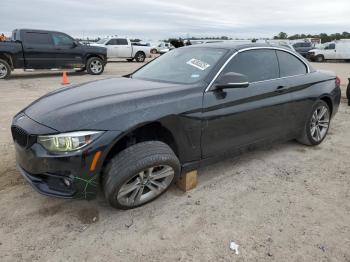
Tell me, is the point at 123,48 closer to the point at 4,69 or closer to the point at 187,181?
the point at 4,69

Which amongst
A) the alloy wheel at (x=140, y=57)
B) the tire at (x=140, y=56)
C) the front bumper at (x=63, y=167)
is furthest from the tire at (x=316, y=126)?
the alloy wheel at (x=140, y=57)

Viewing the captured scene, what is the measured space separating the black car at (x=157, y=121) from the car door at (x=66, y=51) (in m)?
9.96

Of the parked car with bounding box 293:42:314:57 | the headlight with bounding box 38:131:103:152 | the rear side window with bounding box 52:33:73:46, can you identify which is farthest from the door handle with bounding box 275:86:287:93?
the parked car with bounding box 293:42:314:57

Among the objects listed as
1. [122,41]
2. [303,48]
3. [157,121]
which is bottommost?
[157,121]

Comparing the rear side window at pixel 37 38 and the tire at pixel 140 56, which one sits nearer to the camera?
the rear side window at pixel 37 38

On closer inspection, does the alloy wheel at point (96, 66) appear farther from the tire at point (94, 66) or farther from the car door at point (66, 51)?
the car door at point (66, 51)

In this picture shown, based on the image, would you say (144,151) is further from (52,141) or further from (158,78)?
(158,78)

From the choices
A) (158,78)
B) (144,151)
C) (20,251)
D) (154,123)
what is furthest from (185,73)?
(20,251)

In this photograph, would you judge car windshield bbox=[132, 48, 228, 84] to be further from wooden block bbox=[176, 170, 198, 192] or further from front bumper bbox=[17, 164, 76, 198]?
front bumper bbox=[17, 164, 76, 198]

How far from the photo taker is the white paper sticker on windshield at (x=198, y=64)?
11.9ft

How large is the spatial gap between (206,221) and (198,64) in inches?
69.0

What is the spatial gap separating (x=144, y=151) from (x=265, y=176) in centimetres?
172

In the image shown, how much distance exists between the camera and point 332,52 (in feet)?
85.6

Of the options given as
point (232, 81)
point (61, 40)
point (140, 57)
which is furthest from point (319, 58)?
point (232, 81)
